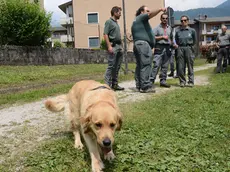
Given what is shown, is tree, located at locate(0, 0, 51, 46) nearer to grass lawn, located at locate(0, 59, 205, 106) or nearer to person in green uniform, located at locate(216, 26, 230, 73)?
grass lawn, located at locate(0, 59, 205, 106)

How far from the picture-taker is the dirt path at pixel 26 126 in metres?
3.99

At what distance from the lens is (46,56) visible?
67.3 feet

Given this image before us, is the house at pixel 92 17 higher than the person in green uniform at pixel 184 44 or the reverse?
higher

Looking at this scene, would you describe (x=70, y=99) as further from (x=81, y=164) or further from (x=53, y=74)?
(x=53, y=74)

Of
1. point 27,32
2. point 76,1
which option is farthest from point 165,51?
point 76,1

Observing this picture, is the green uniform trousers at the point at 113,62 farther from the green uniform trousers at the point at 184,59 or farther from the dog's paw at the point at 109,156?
the dog's paw at the point at 109,156

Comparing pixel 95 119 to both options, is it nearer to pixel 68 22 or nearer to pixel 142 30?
pixel 142 30

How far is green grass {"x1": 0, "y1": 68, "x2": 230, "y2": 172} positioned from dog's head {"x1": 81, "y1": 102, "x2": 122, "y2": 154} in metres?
0.43

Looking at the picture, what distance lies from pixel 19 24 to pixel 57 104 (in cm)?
1647

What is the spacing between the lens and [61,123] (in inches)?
204

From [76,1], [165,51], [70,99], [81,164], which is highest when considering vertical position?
[76,1]

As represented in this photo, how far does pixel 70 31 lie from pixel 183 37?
4454 centimetres

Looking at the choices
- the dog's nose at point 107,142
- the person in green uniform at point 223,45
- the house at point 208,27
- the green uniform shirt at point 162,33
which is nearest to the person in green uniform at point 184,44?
the green uniform shirt at point 162,33

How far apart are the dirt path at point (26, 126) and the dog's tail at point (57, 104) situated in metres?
0.40
